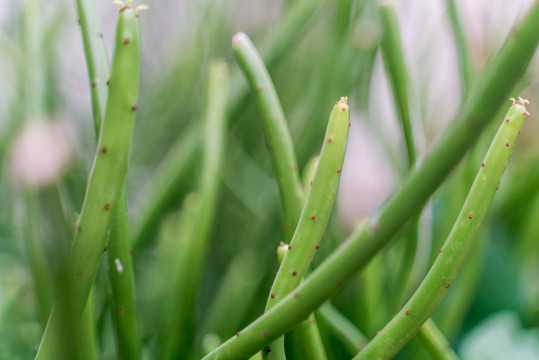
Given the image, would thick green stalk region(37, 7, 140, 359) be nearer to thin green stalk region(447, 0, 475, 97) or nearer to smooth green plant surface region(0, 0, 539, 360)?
smooth green plant surface region(0, 0, 539, 360)

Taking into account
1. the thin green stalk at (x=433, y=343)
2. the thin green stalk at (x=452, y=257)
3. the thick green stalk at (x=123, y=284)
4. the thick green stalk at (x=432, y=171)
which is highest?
the thick green stalk at (x=123, y=284)

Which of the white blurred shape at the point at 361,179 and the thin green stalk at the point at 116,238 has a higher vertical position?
the thin green stalk at the point at 116,238

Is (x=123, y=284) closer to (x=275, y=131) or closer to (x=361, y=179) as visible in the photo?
(x=275, y=131)

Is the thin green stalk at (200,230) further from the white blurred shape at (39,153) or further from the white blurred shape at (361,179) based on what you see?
the white blurred shape at (361,179)

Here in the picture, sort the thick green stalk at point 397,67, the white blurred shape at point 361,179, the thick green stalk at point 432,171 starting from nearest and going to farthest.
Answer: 1. the thick green stalk at point 432,171
2. the thick green stalk at point 397,67
3. the white blurred shape at point 361,179

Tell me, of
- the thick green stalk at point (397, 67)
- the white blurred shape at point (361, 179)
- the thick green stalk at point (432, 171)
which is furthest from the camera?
the white blurred shape at point (361, 179)

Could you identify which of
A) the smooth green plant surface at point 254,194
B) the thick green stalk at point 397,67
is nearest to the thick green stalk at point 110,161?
the smooth green plant surface at point 254,194
